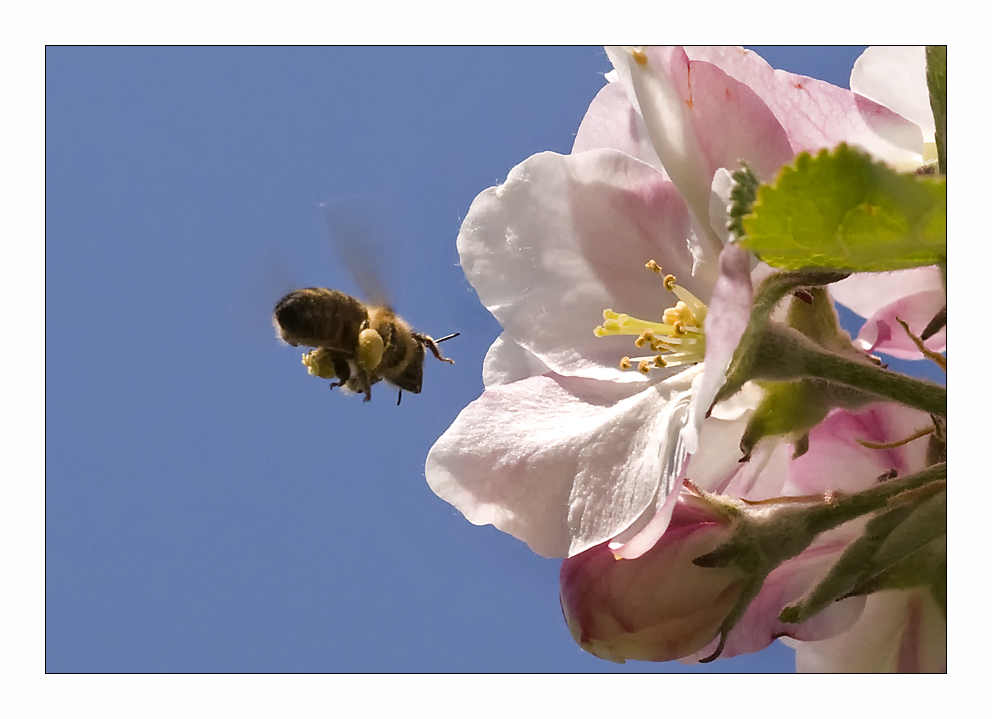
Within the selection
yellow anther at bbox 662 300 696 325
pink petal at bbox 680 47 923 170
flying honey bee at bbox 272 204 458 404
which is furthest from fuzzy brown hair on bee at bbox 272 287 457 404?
pink petal at bbox 680 47 923 170

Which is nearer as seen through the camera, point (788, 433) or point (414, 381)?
point (788, 433)

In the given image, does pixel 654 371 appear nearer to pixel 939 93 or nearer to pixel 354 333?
pixel 939 93

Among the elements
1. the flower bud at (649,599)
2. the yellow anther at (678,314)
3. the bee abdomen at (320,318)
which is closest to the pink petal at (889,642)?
the flower bud at (649,599)

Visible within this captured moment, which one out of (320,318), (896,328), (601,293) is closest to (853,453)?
(896,328)

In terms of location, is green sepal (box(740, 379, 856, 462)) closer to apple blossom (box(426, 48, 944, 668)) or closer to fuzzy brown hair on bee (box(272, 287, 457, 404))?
apple blossom (box(426, 48, 944, 668))

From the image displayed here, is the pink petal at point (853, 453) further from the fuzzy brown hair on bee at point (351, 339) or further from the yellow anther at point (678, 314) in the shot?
the fuzzy brown hair on bee at point (351, 339)
